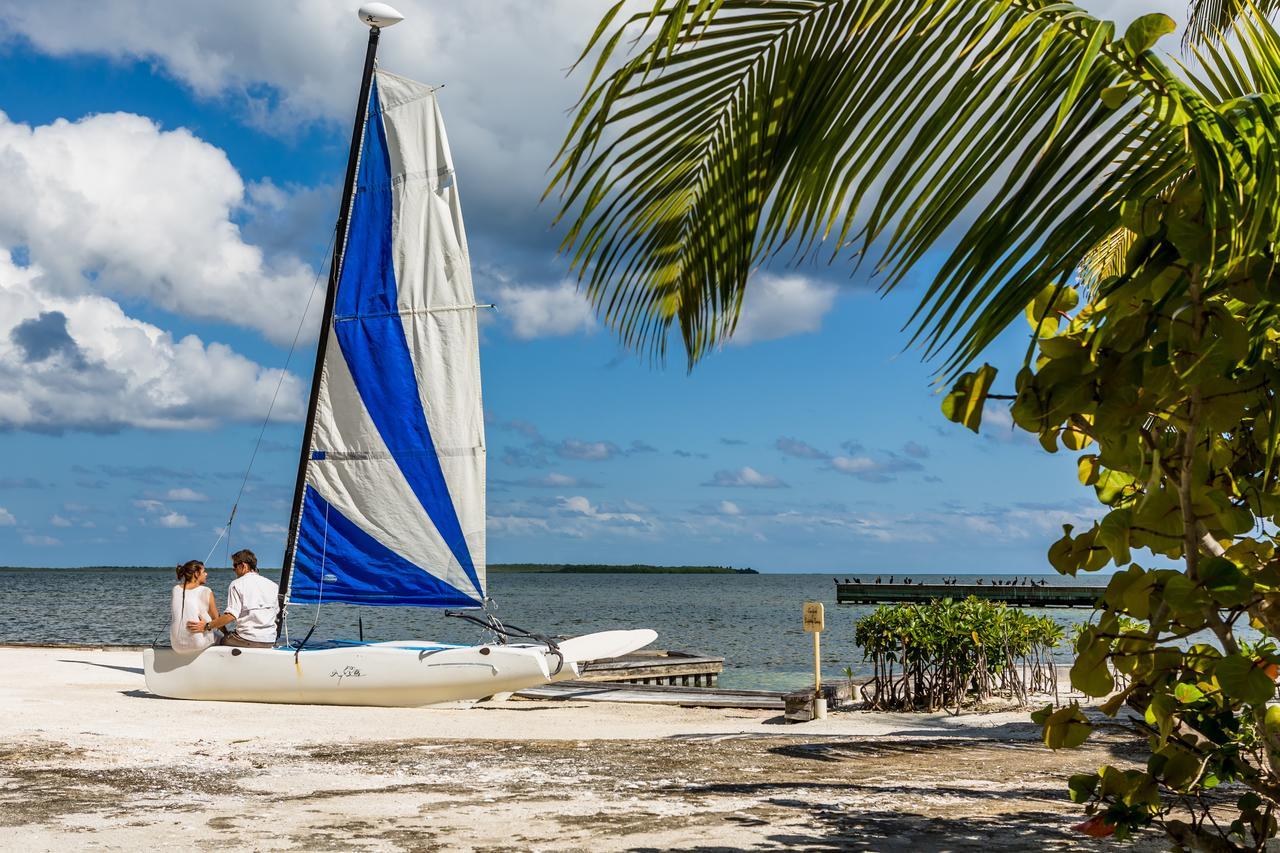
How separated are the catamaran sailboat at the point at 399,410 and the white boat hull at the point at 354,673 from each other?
3.46 ft

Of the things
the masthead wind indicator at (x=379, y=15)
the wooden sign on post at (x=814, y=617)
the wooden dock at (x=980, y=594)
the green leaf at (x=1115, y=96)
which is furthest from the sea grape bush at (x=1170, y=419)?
the wooden dock at (x=980, y=594)

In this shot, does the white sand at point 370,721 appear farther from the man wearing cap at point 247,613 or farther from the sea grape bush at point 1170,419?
the sea grape bush at point 1170,419

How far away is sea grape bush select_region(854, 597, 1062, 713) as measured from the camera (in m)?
11.8

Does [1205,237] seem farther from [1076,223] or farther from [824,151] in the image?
[824,151]

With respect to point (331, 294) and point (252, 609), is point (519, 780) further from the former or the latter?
point (331, 294)

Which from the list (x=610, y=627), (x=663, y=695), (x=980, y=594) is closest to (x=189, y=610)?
(x=663, y=695)

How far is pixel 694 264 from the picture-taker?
2510 mm

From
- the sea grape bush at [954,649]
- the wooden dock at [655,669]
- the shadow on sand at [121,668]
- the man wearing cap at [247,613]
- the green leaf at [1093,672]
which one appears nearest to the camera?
the green leaf at [1093,672]

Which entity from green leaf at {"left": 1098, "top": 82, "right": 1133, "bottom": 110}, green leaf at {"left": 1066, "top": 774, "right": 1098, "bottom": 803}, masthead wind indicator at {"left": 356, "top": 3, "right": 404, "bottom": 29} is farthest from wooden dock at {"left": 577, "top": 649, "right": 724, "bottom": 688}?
green leaf at {"left": 1098, "top": 82, "right": 1133, "bottom": 110}

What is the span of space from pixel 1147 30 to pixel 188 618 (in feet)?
41.0

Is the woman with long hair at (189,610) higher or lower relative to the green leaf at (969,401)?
lower

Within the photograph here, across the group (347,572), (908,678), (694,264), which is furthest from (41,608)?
(694,264)

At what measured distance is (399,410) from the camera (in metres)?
13.9

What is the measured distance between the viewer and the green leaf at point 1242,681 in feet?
5.79
